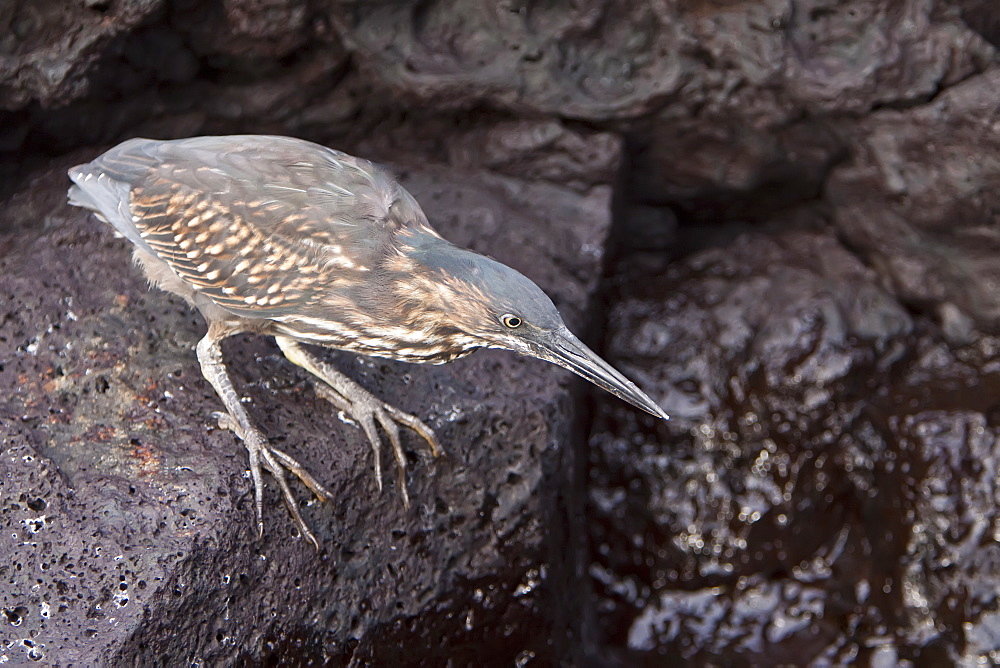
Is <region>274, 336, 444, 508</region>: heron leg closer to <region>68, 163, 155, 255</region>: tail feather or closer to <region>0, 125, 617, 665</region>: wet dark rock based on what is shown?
<region>0, 125, 617, 665</region>: wet dark rock

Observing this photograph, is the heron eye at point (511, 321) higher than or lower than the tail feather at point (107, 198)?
lower

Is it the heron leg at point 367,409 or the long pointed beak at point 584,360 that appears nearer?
the long pointed beak at point 584,360

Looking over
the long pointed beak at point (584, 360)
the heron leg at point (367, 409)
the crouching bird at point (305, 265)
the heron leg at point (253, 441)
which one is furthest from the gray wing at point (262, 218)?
the long pointed beak at point (584, 360)

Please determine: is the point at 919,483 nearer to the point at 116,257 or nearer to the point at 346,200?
the point at 346,200

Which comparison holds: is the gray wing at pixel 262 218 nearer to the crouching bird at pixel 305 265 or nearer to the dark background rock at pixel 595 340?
the crouching bird at pixel 305 265

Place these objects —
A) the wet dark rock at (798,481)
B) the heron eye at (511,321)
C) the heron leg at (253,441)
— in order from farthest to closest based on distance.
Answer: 1. the wet dark rock at (798,481)
2. the heron leg at (253,441)
3. the heron eye at (511,321)

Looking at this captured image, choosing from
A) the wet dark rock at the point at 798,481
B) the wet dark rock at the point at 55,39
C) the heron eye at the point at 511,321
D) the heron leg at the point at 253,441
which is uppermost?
the wet dark rock at the point at 55,39

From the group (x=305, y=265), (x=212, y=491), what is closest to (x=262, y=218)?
(x=305, y=265)

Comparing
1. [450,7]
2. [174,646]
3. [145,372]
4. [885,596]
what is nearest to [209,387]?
[145,372]

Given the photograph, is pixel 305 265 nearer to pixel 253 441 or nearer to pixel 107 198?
pixel 253 441
